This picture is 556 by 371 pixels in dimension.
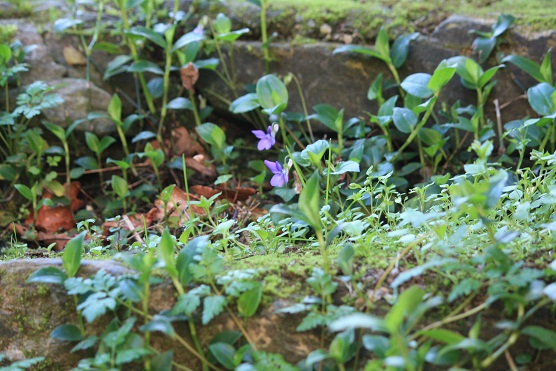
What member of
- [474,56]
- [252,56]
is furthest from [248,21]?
[474,56]

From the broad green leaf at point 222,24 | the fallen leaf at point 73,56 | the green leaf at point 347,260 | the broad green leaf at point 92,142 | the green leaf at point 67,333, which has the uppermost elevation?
the broad green leaf at point 222,24

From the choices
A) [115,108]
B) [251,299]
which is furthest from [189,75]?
[251,299]

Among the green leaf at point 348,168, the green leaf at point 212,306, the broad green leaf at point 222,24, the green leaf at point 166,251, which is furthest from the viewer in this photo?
the broad green leaf at point 222,24

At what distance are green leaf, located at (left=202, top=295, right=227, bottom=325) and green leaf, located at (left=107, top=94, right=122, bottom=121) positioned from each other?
64.4 inches

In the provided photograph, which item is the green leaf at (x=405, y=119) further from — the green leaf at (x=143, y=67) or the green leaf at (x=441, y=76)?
the green leaf at (x=143, y=67)

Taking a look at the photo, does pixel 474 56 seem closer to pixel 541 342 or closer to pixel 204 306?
pixel 541 342

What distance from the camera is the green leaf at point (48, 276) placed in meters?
1.42

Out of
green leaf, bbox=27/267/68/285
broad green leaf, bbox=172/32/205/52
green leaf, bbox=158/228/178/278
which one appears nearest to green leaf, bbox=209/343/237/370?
green leaf, bbox=158/228/178/278

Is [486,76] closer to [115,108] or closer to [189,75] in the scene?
[189,75]

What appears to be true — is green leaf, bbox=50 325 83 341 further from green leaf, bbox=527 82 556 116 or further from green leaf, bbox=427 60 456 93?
green leaf, bbox=527 82 556 116

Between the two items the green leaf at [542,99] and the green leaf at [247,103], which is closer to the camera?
the green leaf at [542,99]

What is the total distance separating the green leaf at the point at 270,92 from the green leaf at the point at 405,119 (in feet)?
1.52

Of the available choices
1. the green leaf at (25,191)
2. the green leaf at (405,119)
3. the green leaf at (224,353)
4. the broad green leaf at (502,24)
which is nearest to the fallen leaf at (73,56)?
the green leaf at (25,191)

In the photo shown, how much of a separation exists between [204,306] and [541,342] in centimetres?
73
